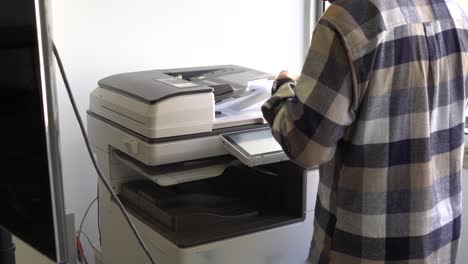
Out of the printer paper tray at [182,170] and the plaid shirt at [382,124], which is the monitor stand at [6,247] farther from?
the plaid shirt at [382,124]

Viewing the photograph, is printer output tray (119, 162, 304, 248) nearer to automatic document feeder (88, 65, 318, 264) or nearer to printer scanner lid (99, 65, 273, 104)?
automatic document feeder (88, 65, 318, 264)

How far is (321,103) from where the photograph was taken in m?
1.04

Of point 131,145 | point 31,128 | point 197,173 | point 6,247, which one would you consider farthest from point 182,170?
point 31,128

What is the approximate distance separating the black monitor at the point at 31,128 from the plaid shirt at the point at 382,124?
0.50 m

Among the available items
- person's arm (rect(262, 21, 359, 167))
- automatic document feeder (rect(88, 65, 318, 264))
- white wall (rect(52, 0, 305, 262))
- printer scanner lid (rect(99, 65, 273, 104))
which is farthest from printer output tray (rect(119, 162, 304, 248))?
white wall (rect(52, 0, 305, 262))

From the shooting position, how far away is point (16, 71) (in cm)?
78

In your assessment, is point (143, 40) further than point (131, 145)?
Yes

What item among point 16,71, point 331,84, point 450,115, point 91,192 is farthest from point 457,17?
point 91,192

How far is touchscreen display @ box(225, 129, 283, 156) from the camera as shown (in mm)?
1399

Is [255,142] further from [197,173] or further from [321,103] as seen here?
[321,103]

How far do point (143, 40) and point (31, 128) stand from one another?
4.37ft

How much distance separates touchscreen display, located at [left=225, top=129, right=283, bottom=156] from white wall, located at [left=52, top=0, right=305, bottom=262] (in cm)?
74

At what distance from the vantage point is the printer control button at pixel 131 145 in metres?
1.43

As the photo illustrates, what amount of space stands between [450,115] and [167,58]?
3.88 ft
